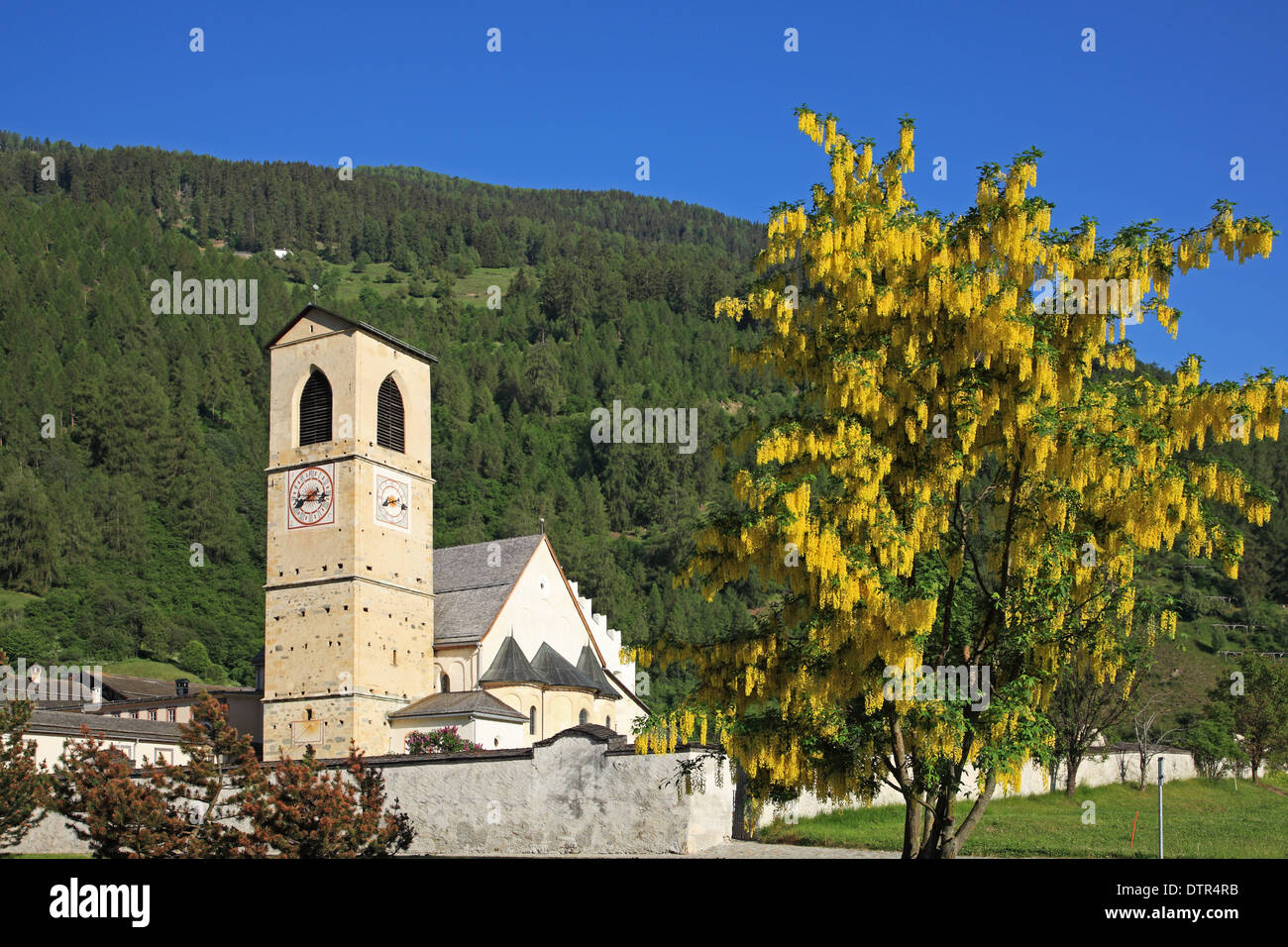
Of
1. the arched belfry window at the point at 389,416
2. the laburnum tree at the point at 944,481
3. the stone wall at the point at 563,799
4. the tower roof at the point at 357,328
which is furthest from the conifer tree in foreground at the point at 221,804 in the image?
the tower roof at the point at 357,328

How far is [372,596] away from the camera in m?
41.0

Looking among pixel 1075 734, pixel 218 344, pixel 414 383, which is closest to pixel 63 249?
pixel 218 344

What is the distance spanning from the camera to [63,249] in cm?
13875

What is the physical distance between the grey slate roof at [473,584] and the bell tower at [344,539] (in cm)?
136

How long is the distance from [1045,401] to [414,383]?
32959mm

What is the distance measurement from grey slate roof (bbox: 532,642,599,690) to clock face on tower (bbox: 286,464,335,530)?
955 centimetres

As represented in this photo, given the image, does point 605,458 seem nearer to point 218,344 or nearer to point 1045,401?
point 218,344

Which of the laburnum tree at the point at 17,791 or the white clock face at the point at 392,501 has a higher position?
the white clock face at the point at 392,501

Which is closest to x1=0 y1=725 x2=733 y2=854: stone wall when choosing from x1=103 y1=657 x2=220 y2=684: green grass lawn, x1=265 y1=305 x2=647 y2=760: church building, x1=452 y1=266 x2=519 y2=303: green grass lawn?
x1=265 y1=305 x2=647 y2=760: church building

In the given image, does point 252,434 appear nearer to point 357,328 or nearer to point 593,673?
point 593,673

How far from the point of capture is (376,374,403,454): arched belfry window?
43.1m

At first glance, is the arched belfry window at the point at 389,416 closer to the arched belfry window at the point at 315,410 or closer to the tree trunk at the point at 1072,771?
the arched belfry window at the point at 315,410

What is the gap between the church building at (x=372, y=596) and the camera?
1583 inches

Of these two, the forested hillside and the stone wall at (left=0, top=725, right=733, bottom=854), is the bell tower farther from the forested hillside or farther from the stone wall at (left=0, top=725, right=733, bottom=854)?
the forested hillside
